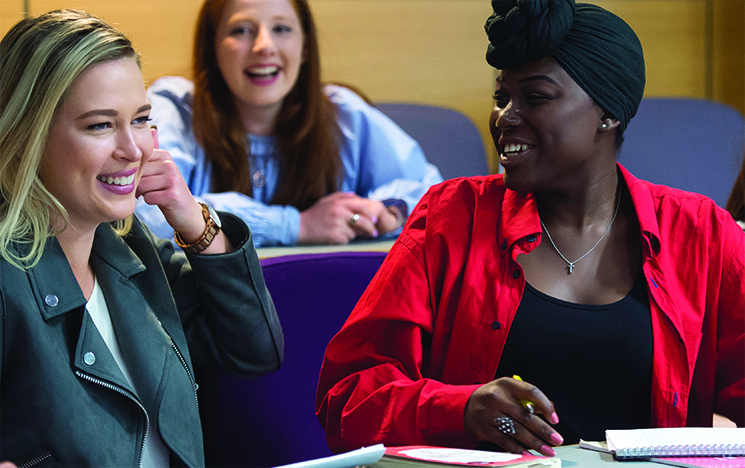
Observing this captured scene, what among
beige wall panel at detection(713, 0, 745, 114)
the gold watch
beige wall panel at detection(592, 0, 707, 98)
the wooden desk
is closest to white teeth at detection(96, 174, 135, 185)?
the gold watch

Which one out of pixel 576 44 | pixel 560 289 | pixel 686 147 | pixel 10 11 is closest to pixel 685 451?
pixel 560 289

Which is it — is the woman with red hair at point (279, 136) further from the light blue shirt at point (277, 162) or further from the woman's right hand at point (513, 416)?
the woman's right hand at point (513, 416)

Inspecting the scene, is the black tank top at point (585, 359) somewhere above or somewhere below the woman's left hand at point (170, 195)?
below

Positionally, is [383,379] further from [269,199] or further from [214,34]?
[214,34]

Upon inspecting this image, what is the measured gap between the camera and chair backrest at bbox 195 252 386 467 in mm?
1204

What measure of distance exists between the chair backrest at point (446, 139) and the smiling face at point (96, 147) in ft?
5.77

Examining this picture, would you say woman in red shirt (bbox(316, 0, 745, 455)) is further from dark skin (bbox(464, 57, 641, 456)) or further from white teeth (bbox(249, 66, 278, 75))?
white teeth (bbox(249, 66, 278, 75))

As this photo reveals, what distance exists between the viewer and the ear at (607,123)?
1079mm

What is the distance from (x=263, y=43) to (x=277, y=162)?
1.22 feet

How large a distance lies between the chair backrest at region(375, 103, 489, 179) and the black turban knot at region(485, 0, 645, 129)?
5.11 feet

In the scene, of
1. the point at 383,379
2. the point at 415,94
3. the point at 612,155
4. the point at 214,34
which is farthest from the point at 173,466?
the point at 415,94

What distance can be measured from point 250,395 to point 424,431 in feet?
1.28

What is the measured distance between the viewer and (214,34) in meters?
2.37

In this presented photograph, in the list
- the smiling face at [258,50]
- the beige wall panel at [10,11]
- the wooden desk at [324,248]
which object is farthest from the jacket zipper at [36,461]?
the beige wall panel at [10,11]
